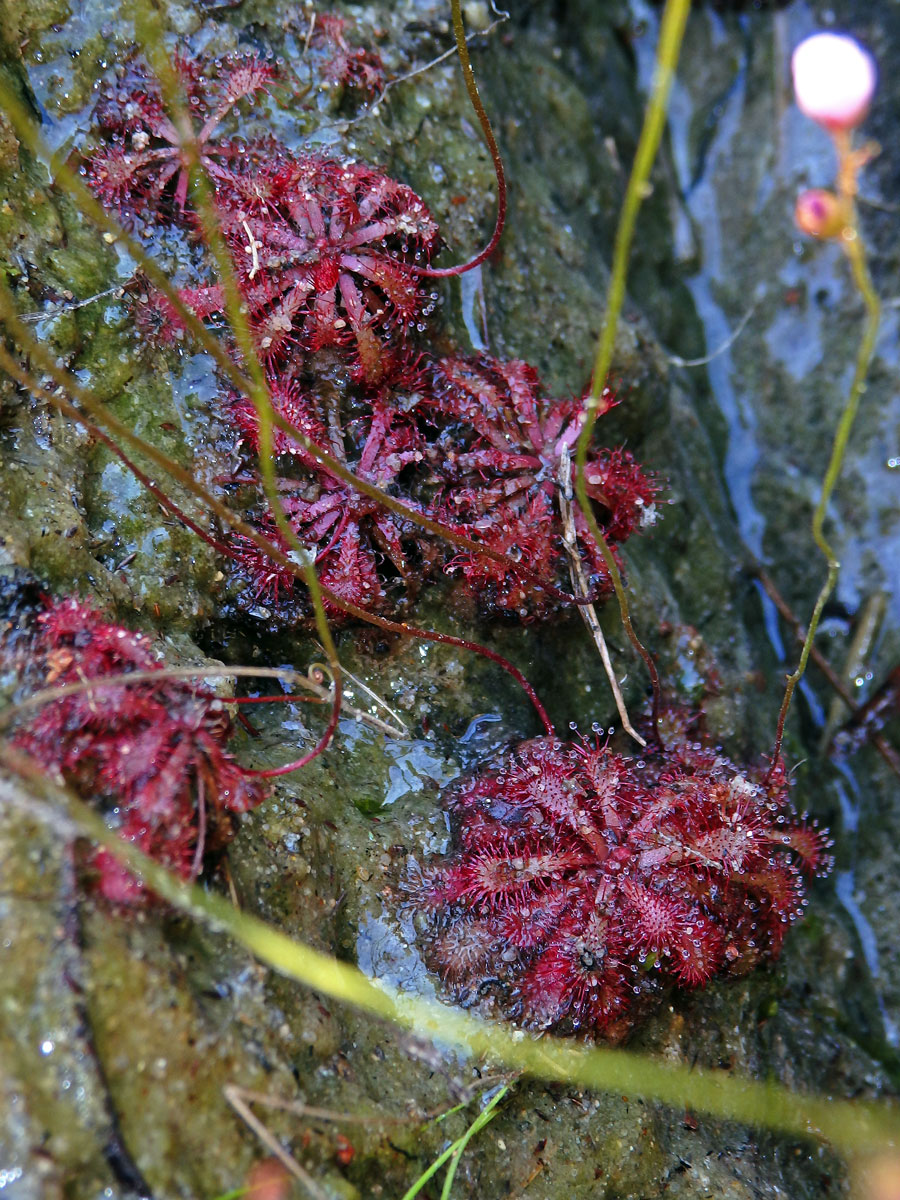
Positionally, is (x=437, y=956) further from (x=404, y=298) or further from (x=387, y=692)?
(x=404, y=298)

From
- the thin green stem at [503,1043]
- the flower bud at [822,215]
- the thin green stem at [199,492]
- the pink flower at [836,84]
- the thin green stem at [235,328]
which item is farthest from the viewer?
the thin green stem at [199,492]

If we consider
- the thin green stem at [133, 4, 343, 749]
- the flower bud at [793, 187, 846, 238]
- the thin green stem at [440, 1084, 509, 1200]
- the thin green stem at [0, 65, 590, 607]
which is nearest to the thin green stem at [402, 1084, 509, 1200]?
the thin green stem at [440, 1084, 509, 1200]

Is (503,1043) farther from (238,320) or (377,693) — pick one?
(238,320)

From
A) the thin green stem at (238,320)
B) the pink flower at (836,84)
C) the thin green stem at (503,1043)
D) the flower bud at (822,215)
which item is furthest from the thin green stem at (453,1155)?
the pink flower at (836,84)

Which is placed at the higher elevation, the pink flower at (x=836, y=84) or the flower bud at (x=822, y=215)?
the pink flower at (x=836, y=84)

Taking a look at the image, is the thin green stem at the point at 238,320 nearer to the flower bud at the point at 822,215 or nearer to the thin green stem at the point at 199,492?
the thin green stem at the point at 199,492

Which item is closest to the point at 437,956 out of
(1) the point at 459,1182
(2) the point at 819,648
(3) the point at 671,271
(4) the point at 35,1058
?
(1) the point at 459,1182

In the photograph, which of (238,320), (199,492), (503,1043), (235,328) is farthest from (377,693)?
(238,320)
